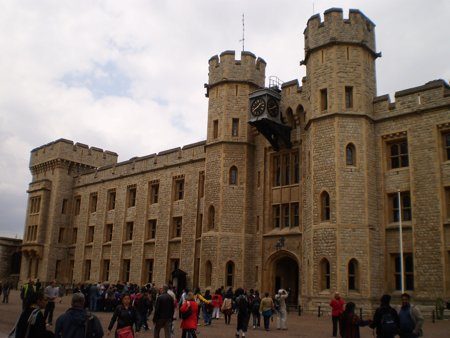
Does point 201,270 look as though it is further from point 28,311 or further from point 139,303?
point 28,311

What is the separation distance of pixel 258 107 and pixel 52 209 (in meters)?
25.9

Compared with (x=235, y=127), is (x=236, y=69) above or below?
above

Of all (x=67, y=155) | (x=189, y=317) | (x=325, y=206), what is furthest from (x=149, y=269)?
(x=189, y=317)

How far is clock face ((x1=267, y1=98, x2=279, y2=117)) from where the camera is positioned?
26719 mm

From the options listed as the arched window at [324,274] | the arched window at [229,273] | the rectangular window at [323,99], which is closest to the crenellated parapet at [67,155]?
the arched window at [229,273]

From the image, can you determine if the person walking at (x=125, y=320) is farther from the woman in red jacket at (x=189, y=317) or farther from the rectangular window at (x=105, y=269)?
the rectangular window at (x=105, y=269)

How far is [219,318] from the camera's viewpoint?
71.6 ft

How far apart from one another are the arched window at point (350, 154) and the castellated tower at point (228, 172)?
23.5ft

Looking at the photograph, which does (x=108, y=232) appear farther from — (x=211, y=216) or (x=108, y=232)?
(x=211, y=216)

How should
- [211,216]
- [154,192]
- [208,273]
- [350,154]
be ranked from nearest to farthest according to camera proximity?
[350,154] → [208,273] → [211,216] → [154,192]

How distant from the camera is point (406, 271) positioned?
869 inches

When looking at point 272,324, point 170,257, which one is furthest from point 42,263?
point 272,324

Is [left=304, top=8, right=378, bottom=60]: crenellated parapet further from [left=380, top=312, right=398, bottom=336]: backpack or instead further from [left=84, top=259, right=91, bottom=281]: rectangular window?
[left=84, top=259, right=91, bottom=281]: rectangular window

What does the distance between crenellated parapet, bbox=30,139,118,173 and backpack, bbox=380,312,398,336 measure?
1576 inches
